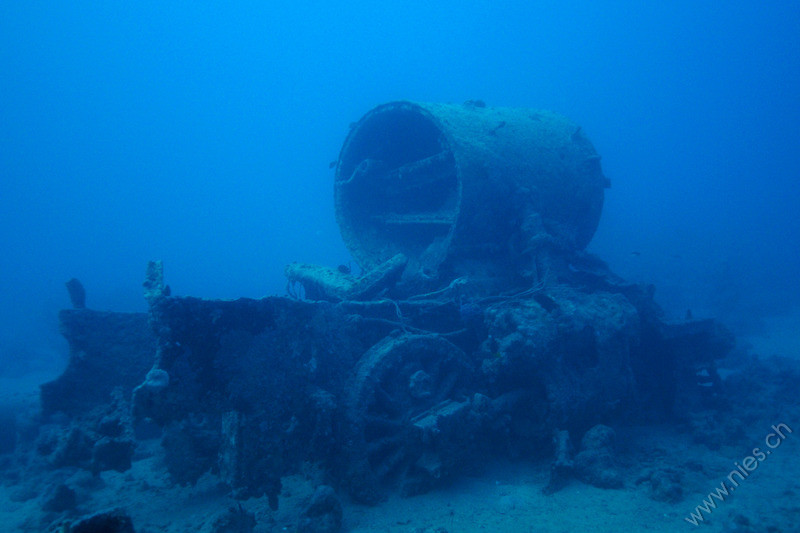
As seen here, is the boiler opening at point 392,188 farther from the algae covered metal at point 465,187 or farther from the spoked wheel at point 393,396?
the spoked wheel at point 393,396

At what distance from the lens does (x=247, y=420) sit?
3689 millimetres

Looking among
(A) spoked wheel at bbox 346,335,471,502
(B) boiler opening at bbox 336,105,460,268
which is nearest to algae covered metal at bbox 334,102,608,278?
(B) boiler opening at bbox 336,105,460,268

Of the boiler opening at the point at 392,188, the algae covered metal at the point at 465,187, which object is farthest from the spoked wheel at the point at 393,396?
the boiler opening at the point at 392,188

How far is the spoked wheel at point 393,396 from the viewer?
162 inches

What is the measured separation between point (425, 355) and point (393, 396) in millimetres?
563

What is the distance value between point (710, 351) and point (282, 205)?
610 ft

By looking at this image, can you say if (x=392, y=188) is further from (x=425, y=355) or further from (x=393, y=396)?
(x=393, y=396)

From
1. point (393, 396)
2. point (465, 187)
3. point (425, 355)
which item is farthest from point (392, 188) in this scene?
point (393, 396)

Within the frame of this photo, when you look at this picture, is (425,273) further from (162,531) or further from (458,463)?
(162,531)

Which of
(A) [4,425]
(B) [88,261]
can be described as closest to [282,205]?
(B) [88,261]

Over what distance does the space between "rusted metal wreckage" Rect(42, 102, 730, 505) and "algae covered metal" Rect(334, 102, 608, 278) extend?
0.04 metres

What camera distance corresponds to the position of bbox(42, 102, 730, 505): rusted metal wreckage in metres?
3.71

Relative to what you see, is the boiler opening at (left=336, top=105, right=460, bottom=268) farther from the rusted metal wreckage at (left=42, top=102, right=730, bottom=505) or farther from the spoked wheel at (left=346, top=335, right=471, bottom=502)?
the spoked wheel at (left=346, top=335, right=471, bottom=502)

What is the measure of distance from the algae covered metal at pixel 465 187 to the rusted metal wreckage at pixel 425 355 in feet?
0.13
